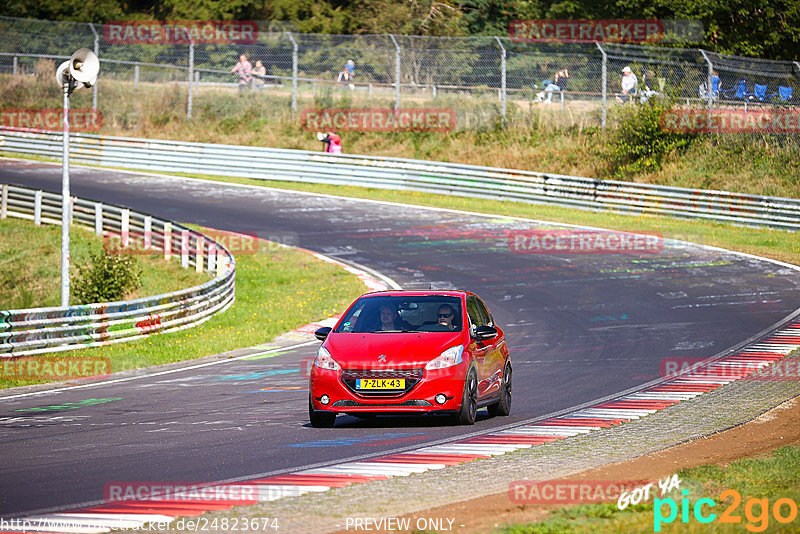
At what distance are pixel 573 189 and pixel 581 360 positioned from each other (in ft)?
65.8

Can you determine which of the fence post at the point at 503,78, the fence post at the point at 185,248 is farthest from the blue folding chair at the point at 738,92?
the fence post at the point at 185,248

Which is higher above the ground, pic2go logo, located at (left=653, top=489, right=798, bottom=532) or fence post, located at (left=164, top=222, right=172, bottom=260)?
pic2go logo, located at (left=653, top=489, right=798, bottom=532)

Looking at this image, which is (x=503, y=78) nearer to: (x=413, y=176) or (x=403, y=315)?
(x=413, y=176)

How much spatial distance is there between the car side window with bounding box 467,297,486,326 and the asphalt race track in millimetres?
1199

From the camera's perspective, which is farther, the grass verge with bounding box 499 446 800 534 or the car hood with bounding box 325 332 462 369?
the car hood with bounding box 325 332 462 369

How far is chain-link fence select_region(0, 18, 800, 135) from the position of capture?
3694 cm

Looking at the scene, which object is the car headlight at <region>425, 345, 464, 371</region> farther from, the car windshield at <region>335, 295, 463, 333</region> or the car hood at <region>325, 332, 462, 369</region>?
the car windshield at <region>335, 295, 463, 333</region>

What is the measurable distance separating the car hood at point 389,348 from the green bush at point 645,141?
28176mm

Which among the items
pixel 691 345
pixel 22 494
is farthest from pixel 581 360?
pixel 22 494

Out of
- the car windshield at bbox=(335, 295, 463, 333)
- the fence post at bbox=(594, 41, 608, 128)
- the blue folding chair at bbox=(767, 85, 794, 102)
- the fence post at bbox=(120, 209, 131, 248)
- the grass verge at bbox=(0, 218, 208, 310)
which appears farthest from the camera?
the fence post at bbox=(594, 41, 608, 128)

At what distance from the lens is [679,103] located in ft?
125

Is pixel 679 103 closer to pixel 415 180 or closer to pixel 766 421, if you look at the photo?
pixel 415 180

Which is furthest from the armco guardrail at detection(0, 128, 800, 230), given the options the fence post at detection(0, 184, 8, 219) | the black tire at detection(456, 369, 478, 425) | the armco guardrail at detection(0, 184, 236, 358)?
the black tire at detection(456, 369, 478, 425)

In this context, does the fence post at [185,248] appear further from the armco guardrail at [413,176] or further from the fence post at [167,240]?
the armco guardrail at [413,176]
